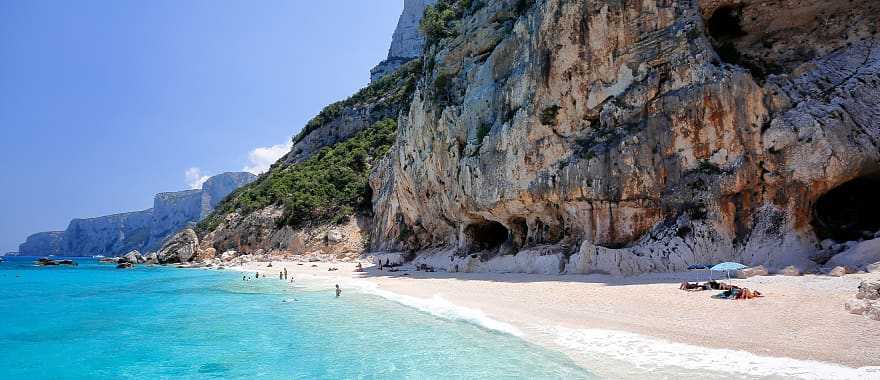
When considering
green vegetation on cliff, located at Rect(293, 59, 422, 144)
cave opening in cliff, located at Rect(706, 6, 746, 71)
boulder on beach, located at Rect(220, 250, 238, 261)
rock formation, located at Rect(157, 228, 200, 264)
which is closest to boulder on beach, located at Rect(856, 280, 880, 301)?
cave opening in cliff, located at Rect(706, 6, 746, 71)

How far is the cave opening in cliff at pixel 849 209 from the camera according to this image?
15.8 metres

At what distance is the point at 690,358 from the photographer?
300 inches

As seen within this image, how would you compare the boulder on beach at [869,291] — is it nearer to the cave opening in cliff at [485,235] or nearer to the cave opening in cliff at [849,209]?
the cave opening in cliff at [849,209]

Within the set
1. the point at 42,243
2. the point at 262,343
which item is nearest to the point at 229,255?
the point at 262,343

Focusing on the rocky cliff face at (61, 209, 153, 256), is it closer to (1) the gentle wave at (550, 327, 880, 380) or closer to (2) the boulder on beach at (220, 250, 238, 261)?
(2) the boulder on beach at (220, 250, 238, 261)

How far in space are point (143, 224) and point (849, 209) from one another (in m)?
175

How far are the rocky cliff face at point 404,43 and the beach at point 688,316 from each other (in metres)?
88.8

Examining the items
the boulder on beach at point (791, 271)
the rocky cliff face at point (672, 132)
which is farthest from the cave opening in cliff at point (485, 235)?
the boulder on beach at point (791, 271)

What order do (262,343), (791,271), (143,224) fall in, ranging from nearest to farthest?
(262,343) < (791,271) < (143,224)

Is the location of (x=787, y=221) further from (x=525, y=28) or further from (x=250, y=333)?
(x=250, y=333)

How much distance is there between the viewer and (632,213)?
18781 mm

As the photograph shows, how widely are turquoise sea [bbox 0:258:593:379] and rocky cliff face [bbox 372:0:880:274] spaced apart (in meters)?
8.90

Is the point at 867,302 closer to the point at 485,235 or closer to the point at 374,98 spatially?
the point at 485,235

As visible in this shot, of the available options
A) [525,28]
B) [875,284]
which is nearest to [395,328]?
[875,284]
